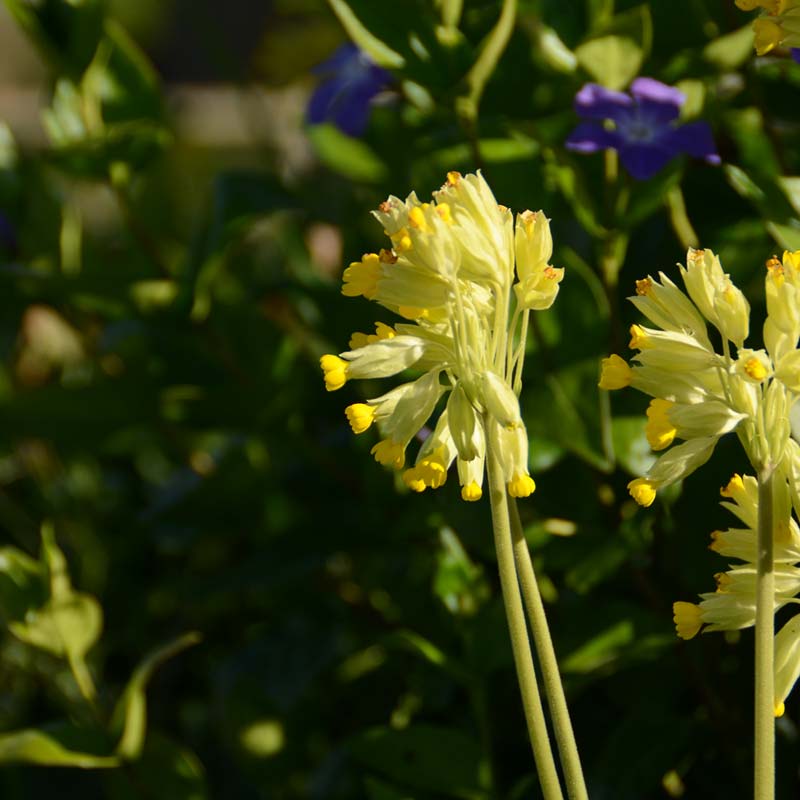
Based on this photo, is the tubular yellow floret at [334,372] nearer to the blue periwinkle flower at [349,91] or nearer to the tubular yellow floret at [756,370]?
the tubular yellow floret at [756,370]

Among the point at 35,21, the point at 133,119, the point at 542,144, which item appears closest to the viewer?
the point at 542,144

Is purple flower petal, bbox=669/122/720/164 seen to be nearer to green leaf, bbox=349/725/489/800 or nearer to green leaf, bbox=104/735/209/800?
green leaf, bbox=349/725/489/800

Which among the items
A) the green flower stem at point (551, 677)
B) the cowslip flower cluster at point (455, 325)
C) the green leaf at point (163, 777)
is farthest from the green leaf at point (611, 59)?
the green leaf at point (163, 777)

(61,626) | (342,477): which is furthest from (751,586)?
(342,477)

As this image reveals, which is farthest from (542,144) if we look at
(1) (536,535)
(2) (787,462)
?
(2) (787,462)

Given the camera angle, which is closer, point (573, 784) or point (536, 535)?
point (573, 784)

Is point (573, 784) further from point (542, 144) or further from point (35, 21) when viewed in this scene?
point (35, 21)
